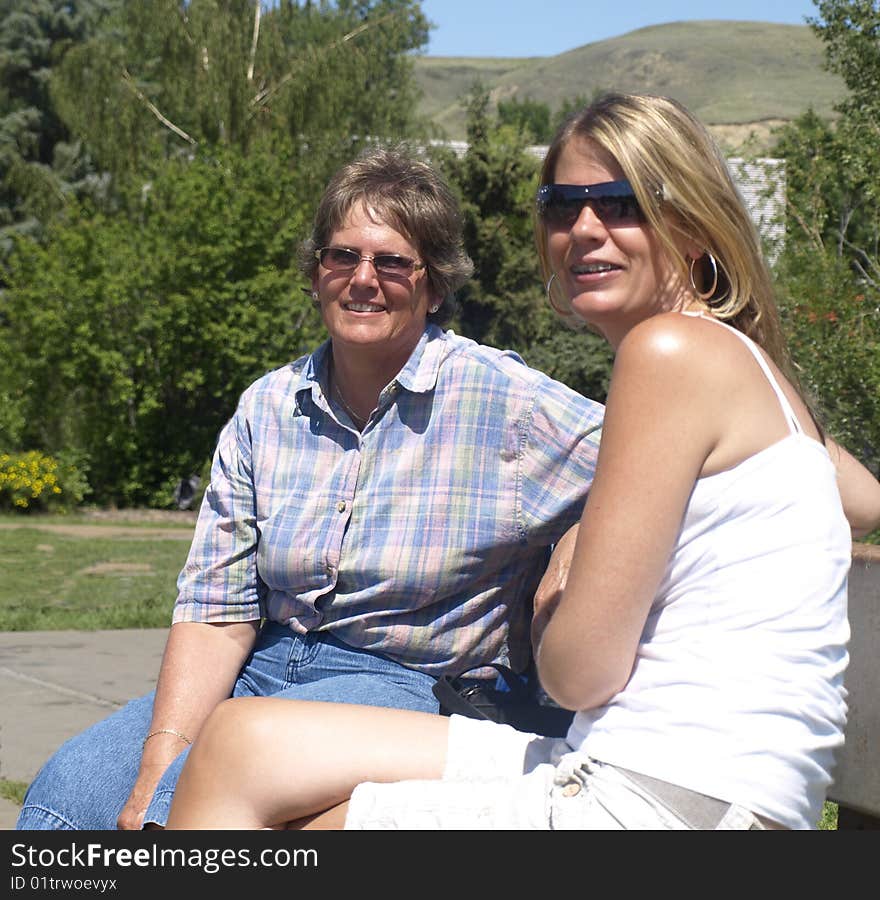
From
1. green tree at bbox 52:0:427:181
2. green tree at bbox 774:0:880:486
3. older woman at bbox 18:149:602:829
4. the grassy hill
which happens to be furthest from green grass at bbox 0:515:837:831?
the grassy hill

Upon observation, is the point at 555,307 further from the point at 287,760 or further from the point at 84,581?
the point at 84,581

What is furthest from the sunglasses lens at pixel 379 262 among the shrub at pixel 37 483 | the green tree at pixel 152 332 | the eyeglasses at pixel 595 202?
the green tree at pixel 152 332

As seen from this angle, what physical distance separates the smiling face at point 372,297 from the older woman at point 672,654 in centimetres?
106

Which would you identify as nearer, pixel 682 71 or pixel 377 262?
pixel 377 262

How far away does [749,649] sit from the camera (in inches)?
67.0

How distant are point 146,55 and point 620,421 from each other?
24542 mm

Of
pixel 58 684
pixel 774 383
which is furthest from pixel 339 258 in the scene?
pixel 58 684

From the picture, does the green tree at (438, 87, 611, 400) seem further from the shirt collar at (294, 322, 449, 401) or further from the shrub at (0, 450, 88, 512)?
the shirt collar at (294, 322, 449, 401)

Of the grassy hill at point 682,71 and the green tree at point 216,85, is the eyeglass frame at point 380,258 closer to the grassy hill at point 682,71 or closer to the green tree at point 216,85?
the green tree at point 216,85

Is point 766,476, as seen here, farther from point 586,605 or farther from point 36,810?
point 36,810

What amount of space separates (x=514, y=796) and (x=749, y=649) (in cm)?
38

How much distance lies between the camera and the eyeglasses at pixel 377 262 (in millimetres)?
2855

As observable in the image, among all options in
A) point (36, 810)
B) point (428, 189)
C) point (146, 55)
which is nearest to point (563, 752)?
point (36, 810)

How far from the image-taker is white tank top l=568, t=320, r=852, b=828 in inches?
66.6
